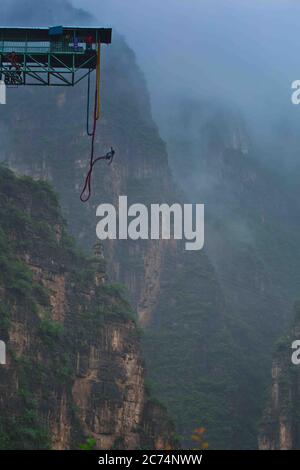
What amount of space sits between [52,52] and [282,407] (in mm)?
79216

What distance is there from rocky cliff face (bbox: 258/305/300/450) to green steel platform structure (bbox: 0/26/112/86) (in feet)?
247

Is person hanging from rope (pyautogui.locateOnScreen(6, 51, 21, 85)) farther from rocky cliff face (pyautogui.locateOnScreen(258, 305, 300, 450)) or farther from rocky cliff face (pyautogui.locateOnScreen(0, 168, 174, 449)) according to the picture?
rocky cliff face (pyautogui.locateOnScreen(258, 305, 300, 450))

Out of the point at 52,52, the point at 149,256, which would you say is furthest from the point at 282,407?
the point at 52,52

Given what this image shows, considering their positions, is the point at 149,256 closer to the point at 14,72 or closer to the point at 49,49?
the point at 49,49

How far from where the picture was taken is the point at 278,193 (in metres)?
185

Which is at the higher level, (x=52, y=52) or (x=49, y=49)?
(x=49, y=49)

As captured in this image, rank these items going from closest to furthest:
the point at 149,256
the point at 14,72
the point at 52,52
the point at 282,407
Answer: the point at 14,72 < the point at 52,52 < the point at 282,407 < the point at 149,256

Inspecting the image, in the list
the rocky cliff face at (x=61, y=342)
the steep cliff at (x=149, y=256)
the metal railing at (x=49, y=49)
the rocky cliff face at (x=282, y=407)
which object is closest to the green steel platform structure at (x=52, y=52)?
the metal railing at (x=49, y=49)

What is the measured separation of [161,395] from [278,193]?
223 ft

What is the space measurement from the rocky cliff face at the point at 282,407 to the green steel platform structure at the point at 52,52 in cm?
7531

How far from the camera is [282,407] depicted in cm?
11719

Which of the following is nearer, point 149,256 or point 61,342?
point 61,342

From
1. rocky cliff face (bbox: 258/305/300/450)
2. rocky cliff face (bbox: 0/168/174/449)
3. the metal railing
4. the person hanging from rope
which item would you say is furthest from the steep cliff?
the person hanging from rope
